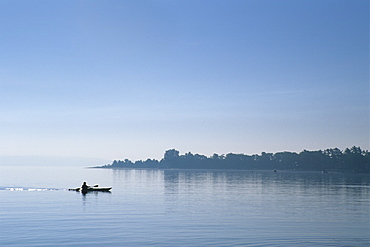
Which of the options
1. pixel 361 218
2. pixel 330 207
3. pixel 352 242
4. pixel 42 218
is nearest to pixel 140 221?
pixel 42 218

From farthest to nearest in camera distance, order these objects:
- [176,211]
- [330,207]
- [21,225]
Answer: [330,207] < [176,211] < [21,225]

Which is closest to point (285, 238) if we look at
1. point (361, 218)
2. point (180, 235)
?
point (180, 235)

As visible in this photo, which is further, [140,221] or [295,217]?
[295,217]

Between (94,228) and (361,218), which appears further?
(361,218)

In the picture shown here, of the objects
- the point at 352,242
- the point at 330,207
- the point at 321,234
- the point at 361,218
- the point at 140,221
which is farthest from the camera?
the point at 330,207

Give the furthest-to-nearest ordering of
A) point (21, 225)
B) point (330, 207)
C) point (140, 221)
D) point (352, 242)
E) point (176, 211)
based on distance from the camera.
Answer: point (330, 207), point (176, 211), point (140, 221), point (21, 225), point (352, 242)

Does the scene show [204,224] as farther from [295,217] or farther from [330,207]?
[330,207]

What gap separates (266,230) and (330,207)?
25.9 m

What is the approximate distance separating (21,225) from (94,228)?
8.12m

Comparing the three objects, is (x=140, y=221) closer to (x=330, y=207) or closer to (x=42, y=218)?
(x=42, y=218)

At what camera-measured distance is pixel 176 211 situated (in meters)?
54.2

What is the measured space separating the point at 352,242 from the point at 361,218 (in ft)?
51.9

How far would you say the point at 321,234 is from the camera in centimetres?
3856

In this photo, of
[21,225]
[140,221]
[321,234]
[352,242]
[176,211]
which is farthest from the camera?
[176,211]
